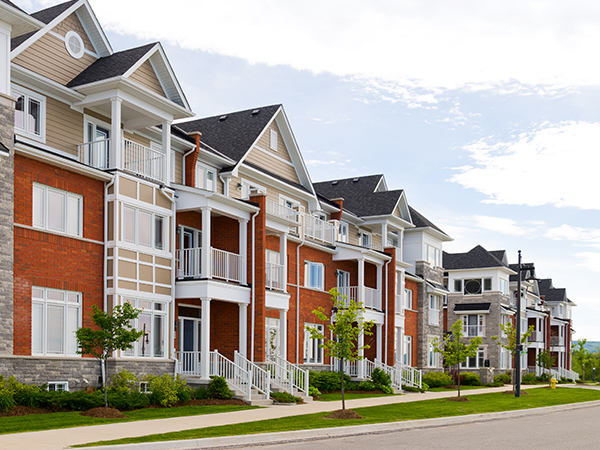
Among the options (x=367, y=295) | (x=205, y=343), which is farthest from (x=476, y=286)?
(x=205, y=343)

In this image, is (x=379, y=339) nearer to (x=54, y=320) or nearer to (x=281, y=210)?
(x=281, y=210)

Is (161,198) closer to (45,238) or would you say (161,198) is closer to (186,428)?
(45,238)

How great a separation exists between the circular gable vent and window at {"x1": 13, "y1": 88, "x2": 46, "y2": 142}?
2.41 m

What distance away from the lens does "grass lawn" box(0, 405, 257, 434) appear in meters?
14.5

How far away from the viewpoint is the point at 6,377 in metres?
17.6

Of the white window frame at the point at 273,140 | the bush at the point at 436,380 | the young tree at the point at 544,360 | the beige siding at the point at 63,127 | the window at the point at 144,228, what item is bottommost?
the young tree at the point at 544,360

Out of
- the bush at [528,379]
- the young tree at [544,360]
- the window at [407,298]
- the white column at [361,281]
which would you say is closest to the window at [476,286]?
the bush at [528,379]

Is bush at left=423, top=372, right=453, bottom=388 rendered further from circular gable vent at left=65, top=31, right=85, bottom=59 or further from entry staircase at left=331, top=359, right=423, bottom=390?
circular gable vent at left=65, top=31, right=85, bottom=59

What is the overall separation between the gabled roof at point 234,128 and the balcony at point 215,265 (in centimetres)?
534

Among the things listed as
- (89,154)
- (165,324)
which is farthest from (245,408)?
(89,154)

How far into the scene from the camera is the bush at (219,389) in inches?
903

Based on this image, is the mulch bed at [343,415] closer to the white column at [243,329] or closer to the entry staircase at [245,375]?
the entry staircase at [245,375]

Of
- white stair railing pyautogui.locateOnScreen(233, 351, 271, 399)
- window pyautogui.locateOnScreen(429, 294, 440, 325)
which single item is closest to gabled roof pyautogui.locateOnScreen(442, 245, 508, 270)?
window pyautogui.locateOnScreen(429, 294, 440, 325)

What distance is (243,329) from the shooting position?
84.6ft
